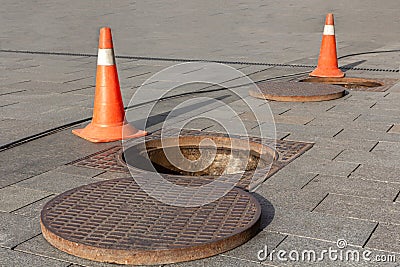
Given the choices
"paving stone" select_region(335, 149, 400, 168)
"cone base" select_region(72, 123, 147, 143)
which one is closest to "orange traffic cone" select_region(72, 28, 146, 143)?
"cone base" select_region(72, 123, 147, 143)

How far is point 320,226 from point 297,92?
161 inches

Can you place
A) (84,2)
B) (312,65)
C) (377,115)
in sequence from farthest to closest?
1. (84,2)
2. (312,65)
3. (377,115)

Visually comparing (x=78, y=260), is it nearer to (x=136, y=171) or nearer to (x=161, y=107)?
(x=136, y=171)

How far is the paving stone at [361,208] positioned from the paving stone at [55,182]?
64.4 inches

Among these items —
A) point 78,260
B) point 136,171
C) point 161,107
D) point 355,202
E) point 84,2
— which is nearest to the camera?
point 78,260

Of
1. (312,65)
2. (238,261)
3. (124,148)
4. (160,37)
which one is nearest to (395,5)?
(160,37)

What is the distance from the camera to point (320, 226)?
3686 mm

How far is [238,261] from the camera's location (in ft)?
10.7

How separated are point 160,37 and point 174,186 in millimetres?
11215

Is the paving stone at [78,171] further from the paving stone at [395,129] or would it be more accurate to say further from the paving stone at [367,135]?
the paving stone at [395,129]

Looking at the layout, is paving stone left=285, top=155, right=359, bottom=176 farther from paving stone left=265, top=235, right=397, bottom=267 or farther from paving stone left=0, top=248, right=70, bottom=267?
paving stone left=0, top=248, right=70, bottom=267

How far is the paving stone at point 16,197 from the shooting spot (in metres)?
4.04

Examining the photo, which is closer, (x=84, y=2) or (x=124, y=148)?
(x=124, y=148)

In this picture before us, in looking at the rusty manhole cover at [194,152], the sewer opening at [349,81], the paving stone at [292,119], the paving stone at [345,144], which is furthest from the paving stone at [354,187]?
the sewer opening at [349,81]
